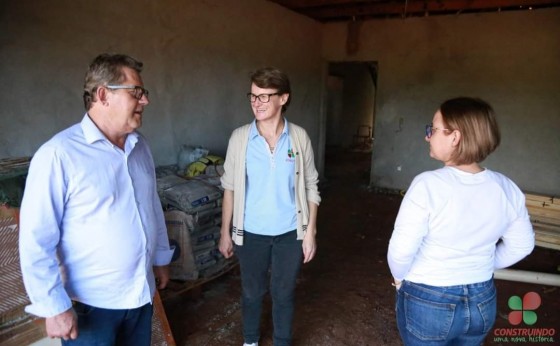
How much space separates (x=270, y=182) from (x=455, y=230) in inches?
37.5

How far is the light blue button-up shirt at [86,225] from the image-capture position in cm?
111

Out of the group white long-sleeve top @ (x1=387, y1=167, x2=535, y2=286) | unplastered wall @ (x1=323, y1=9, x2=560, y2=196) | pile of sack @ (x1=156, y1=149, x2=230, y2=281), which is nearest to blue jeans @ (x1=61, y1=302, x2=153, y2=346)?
white long-sleeve top @ (x1=387, y1=167, x2=535, y2=286)

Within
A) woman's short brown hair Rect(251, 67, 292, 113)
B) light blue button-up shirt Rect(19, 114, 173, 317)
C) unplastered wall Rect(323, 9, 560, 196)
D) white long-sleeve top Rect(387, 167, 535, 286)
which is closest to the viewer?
light blue button-up shirt Rect(19, 114, 173, 317)

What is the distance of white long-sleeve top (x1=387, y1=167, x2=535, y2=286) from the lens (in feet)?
3.98

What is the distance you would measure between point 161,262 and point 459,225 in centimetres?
121

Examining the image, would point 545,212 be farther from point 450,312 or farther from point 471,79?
point 450,312

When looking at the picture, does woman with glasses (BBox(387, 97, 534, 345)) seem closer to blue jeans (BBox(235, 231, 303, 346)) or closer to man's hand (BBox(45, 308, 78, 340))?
blue jeans (BBox(235, 231, 303, 346))

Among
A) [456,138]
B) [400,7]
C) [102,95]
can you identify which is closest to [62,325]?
[102,95]

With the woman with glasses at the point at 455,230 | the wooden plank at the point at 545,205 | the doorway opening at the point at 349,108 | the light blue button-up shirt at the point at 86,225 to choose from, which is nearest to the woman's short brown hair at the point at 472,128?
the woman with glasses at the point at 455,230

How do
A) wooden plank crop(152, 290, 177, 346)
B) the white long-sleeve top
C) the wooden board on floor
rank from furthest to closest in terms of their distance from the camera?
the wooden board on floor
wooden plank crop(152, 290, 177, 346)
the white long-sleeve top

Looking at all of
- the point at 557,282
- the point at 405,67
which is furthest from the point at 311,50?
the point at 557,282

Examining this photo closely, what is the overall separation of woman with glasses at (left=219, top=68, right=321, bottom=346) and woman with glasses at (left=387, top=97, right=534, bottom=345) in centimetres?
73

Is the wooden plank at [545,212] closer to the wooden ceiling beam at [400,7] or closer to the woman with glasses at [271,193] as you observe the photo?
the wooden ceiling beam at [400,7]

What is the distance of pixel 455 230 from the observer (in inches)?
48.4
